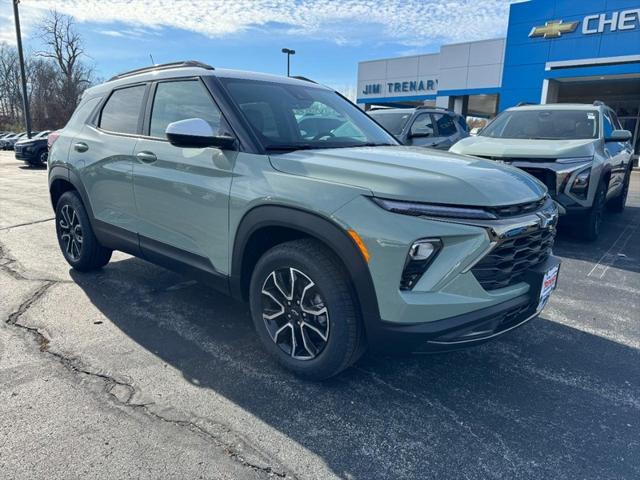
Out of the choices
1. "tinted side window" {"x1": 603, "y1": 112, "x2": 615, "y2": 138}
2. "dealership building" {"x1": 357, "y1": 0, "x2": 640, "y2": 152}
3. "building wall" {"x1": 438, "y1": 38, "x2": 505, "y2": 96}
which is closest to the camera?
"tinted side window" {"x1": 603, "y1": 112, "x2": 615, "y2": 138}

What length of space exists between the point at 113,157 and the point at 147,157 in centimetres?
54

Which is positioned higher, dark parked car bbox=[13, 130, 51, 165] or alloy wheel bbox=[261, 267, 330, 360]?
alloy wheel bbox=[261, 267, 330, 360]

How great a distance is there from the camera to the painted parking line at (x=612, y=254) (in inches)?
194

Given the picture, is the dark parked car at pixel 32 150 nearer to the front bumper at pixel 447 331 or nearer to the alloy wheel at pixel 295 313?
the alloy wheel at pixel 295 313

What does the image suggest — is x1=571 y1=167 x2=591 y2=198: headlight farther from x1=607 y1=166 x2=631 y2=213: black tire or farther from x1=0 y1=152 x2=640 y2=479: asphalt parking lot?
x1=607 y1=166 x2=631 y2=213: black tire

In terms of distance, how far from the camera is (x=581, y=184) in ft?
17.7

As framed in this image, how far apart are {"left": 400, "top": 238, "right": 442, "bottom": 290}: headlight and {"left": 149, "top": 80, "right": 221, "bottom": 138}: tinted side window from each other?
4.97 feet

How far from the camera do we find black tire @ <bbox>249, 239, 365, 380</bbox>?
93.9 inches

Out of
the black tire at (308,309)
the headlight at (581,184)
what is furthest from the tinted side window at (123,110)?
the headlight at (581,184)

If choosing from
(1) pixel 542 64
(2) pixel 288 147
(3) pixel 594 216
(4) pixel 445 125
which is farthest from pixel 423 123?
(1) pixel 542 64

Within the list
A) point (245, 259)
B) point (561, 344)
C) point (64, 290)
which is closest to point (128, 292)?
point (64, 290)

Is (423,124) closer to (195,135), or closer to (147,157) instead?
(147,157)

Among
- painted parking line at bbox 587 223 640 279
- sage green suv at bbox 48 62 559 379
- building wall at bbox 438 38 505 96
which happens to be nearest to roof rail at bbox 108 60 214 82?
sage green suv at bbox 48 62 559 379

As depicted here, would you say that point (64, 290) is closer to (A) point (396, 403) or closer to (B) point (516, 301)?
(A) point (396, 403)
